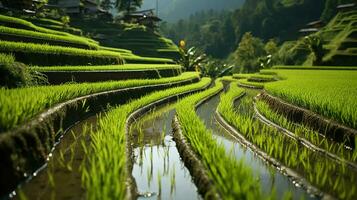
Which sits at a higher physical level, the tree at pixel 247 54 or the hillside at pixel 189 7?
the hillside at pixel 189 7

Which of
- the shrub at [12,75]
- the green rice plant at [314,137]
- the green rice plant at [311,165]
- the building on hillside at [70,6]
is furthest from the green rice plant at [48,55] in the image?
the building on hillside at [70,6]

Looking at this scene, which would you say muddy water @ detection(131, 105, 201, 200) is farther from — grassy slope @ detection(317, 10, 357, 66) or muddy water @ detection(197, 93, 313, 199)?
grassy slope @ detection(317, 10, 357, 66)

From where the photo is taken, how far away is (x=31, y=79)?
372 inches

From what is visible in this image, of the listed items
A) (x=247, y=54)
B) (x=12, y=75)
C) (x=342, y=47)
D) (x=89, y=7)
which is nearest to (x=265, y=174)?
(x=12, y=75)

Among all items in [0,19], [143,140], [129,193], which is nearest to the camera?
[129,193]

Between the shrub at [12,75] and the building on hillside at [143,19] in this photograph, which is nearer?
the shrub at [12,75]

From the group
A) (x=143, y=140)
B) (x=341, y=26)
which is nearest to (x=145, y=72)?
(x=143, y=140)

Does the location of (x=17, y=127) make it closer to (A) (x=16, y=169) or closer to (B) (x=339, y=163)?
(A) (x=16, y=169)

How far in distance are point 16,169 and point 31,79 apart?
210 inches

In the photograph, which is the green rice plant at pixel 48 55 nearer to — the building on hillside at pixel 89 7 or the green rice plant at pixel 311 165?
the green rice plant at pixel 311 165

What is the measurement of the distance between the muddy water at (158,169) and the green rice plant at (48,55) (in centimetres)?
465

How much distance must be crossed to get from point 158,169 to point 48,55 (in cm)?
837

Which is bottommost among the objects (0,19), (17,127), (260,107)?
(260,107)

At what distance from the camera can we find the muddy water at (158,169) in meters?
4.82
